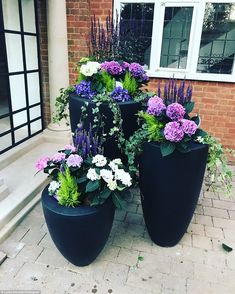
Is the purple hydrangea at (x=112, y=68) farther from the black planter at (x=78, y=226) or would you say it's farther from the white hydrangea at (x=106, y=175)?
the black planter at (x=78, y=226)

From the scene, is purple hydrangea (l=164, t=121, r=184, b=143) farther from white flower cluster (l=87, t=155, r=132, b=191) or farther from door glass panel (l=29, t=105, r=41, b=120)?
door glass panel (l=29, t=105, r=41, b=120)

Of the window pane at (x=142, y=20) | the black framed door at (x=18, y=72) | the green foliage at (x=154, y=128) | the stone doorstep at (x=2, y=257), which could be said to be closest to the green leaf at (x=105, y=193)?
the green foliage at (x=154, y=128)

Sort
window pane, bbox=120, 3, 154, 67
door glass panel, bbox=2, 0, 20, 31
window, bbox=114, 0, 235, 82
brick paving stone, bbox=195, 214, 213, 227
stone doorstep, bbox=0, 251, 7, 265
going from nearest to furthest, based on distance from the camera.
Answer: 1. stone doorstep, bbox=0, 251, 7, 265
2. brick paving stone, bbox=195, 214, 213, 227
3. door glass panel, bbox=2, 0, 20, 31
4. window, bbox=114, 0, 235, 82
5. window pane, bbox=120, 3, 154, 67

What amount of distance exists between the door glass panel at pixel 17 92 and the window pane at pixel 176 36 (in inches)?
78.3

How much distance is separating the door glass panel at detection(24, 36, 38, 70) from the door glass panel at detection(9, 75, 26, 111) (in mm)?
270

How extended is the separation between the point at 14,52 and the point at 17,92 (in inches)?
20.4

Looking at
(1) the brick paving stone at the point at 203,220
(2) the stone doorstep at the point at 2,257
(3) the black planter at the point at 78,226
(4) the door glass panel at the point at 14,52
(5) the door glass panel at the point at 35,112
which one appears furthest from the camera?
(5) the door glass panel at the point at 35,112

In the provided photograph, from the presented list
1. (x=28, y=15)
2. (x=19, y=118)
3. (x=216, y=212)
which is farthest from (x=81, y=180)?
(x=28, y=15)

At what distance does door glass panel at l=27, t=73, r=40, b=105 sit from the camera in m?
3.80

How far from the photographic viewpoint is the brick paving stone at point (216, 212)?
104 inches

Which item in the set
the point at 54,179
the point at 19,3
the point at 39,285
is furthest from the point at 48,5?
the point at 39,285

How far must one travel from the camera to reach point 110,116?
7.04ft

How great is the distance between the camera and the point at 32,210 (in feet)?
8.46

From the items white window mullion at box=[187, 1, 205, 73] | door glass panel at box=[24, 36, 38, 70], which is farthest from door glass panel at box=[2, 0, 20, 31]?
white window mullion at box=[187, 1, 205, 73]
